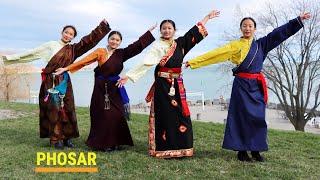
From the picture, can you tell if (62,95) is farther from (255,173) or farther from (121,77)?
(255,173)

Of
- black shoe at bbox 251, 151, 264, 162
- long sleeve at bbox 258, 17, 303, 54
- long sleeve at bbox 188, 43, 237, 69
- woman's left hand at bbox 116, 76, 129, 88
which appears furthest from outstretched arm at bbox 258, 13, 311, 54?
woman's left hand at bbox 116, 76, 129, 88

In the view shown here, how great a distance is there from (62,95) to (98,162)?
1276 mm

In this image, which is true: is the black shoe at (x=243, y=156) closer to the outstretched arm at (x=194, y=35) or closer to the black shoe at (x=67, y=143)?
the outstretched arm at (x=194, y=35)

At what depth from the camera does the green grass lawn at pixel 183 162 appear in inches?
183

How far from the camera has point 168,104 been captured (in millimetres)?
5367

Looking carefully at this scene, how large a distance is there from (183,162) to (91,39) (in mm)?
2081

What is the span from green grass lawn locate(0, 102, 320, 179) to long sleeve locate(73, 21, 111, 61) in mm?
1315

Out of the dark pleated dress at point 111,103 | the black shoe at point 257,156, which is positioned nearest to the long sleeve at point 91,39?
the dark pleated dress at point 111,103

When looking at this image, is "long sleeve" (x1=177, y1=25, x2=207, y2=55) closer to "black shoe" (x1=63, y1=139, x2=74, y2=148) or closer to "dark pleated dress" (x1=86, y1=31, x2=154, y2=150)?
"dark pleated dress" (x1=86, y1=31, x2=154, y2=150)

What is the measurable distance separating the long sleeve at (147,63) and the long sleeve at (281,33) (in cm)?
124

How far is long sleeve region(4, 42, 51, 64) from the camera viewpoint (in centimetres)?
600

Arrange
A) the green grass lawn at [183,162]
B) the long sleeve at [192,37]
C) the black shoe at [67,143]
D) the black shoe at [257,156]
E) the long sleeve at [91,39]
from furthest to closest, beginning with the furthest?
the black shoe at [67,143] < the long sleeve at [91,39] < the long sleeve at [192,37] < the black shoe at [257,156] < the green grass lawn at [183,162]

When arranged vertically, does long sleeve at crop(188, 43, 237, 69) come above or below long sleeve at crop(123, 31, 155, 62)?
below

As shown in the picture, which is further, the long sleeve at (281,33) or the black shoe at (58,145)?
the black shoe at (58,145)
